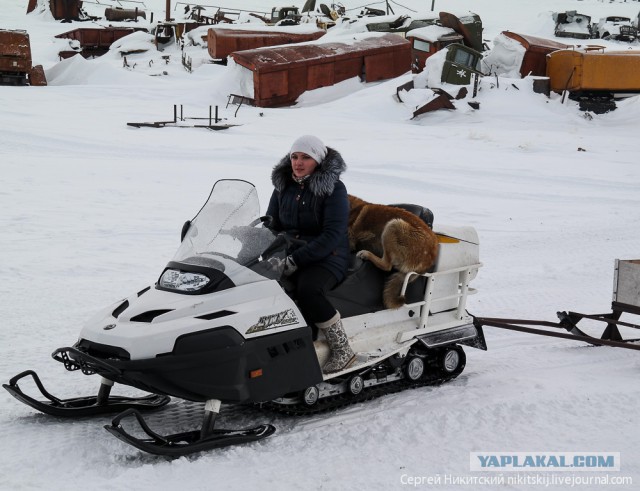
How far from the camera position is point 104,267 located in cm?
753

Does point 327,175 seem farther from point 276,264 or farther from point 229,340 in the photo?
point 229,340

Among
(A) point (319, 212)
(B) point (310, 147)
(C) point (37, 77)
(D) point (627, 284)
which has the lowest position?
(C) point (37, 77)

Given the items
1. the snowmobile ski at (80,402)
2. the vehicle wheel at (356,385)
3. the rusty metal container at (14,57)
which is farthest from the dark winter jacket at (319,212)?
the rusty metal container at (14,57)

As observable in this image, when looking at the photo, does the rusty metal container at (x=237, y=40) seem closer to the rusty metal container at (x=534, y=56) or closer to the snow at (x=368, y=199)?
the snow at (x=368, y=199)

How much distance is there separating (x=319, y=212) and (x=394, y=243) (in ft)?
1.71

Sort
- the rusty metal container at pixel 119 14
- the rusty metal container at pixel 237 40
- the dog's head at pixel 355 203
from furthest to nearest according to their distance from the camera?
the rusty metal container at pixel 119 14, the rusty metal container at pixel 237 40, the dog's head at pixel 355 203

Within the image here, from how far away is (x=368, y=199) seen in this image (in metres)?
11.1

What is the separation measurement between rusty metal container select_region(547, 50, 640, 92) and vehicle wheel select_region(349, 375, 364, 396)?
617 inches

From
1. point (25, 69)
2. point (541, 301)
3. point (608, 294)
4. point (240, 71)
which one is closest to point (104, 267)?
point (541, 301)

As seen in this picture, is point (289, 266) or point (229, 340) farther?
point (289, 266)

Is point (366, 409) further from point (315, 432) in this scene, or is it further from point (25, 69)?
point (25, 69)

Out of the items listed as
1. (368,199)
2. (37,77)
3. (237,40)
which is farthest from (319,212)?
(237,40)

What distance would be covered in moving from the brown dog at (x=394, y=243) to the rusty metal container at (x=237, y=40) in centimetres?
2029

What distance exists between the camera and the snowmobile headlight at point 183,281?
13.5 ft
